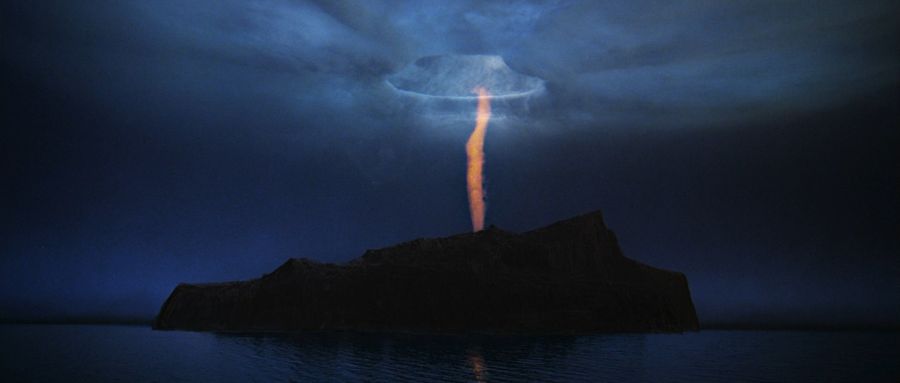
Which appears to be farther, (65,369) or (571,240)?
(571,240)

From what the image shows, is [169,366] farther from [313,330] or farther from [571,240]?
[571,240]

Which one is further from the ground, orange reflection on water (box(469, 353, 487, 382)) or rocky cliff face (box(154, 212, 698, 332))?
rocky cliff face (box(154, 212, 698, 332))

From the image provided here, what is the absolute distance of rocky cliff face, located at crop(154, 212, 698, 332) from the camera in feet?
498

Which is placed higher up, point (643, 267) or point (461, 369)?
point (643, 267)

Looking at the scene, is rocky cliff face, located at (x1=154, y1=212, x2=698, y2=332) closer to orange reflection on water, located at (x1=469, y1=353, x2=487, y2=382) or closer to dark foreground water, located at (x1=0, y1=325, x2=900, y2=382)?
dark foreground water, located at (x1=0, y1=325, x2=900, y2=382)

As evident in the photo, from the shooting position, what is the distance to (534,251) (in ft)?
579

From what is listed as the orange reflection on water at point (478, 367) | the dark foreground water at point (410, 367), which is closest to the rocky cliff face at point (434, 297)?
the dark foreground water at point (410, 367)

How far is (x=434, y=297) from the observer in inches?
6132

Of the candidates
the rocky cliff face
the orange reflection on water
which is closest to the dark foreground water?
the orange reflection on water

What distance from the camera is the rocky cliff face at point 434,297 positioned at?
151750 millimetres

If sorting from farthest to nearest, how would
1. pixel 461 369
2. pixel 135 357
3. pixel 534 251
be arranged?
pixel 534 251, pixel 135 357, pixel 461 369

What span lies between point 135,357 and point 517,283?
105259mm

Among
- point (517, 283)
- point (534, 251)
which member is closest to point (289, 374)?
point (517, 283)

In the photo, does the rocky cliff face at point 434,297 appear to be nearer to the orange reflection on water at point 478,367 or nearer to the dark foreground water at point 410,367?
the dark foreground water at point 410,367
